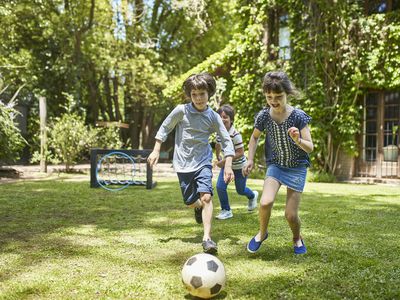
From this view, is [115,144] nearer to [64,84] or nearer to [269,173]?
[64,84]

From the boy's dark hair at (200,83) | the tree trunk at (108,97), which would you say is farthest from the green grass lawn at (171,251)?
the tree trunk at (108,97)

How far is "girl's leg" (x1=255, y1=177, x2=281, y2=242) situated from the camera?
3442mm

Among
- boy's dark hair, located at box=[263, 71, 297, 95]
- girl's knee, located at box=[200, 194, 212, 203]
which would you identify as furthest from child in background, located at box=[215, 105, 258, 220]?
boy's dark hair, located at box=[263, 71, 297, 95]

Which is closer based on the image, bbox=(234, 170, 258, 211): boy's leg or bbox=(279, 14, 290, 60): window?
bbox=(234, 170, 258, 211): boy's leg

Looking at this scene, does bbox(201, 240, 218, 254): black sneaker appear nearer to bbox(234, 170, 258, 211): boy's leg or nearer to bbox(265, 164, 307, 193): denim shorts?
bbox(265, 164, 307, 193): denim shorts

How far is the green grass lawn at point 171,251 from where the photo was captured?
2732 mm

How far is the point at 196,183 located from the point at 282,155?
2.82ft

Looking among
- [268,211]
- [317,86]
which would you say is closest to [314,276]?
[268,211]

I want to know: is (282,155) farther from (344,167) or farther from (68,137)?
(68,137)

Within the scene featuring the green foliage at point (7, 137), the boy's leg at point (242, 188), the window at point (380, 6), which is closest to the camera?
the boy's leg at point (242, 188)

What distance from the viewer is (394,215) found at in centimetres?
562

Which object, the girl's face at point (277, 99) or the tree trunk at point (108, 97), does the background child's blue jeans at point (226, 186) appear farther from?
the tree trunk at point (108, 97)

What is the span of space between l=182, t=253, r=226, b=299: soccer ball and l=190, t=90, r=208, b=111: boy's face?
5.43 feet

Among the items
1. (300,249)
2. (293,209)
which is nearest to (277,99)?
(293,209)
